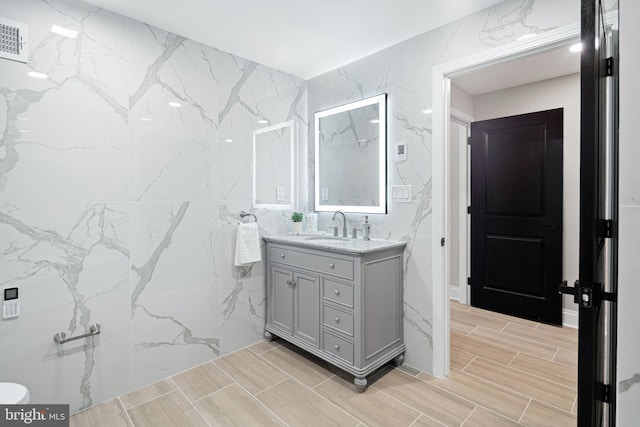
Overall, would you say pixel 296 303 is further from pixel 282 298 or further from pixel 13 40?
pixel 13 40

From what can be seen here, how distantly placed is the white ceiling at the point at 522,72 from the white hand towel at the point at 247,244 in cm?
200

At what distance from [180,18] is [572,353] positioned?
374 centimetres

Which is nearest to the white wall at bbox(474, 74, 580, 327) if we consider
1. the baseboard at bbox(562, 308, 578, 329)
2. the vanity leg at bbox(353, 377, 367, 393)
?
the baseboard at bbox(562, 308, 578, 329)

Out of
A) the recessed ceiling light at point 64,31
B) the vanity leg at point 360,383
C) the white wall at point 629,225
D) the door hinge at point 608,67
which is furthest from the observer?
the vanity leg at point 360,383

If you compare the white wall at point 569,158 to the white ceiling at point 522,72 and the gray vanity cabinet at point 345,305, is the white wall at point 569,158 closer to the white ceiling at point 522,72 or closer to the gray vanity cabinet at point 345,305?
the white ceiling at point 522,72

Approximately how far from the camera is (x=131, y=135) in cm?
214

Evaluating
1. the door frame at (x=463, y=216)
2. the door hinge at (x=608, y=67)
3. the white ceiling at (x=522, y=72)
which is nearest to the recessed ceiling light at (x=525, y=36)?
the white ceiling at (x=522, y=72)

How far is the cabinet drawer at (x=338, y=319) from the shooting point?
220 centimetres

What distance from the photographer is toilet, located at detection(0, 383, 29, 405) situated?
4.50 feet

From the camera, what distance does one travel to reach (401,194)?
8.12ft

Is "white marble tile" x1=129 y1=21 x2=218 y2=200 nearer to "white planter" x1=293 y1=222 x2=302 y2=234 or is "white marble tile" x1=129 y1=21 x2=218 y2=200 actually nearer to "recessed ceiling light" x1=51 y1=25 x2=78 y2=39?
"recessed ceiling light" x1=51 y1=25 x2=78 y2=39

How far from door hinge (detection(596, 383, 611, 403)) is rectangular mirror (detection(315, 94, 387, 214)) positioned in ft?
5.47

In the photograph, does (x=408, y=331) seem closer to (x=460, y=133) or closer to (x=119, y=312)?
(x=119, y=312)

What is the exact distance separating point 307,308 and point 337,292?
14.3 inches
